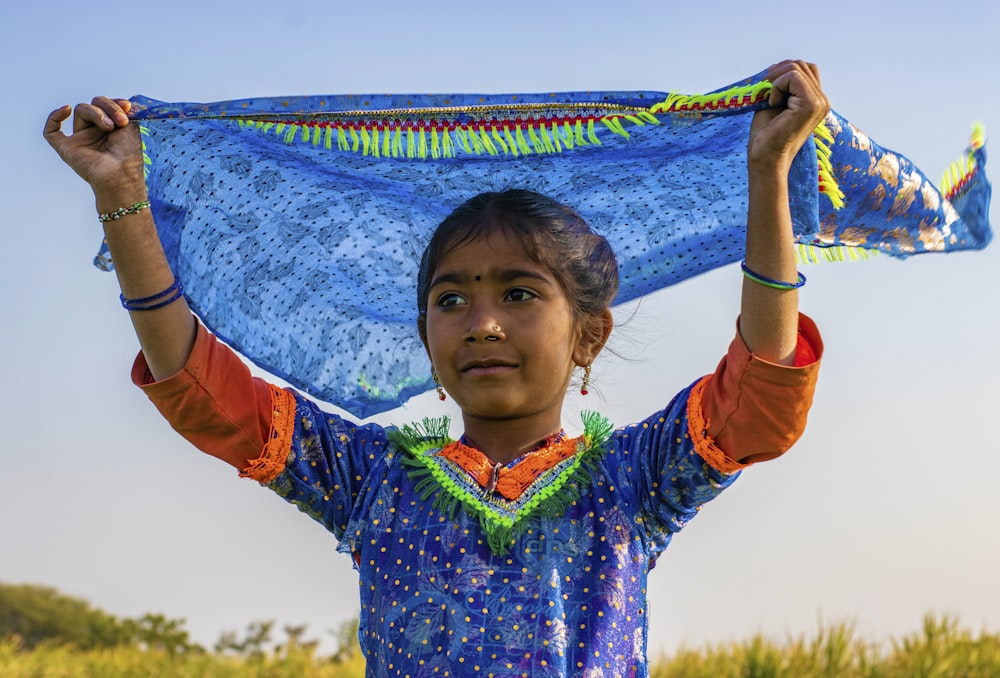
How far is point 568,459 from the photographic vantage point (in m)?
3.03

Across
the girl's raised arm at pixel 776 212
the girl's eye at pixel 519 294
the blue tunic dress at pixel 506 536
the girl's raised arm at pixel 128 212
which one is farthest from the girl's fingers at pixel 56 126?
the girl's raised arm at pixel 776 212

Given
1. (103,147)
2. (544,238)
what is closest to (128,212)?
(103,147)

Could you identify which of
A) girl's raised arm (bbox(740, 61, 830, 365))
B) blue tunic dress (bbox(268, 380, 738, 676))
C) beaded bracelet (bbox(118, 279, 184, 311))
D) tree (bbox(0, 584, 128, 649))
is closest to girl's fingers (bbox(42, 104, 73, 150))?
beaded bracelet (bbox(118, 279, 184, 311))

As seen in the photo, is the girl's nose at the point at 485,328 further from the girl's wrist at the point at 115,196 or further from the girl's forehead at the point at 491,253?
the girl's wrist at the point at 115,196

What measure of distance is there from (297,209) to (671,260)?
1045mm

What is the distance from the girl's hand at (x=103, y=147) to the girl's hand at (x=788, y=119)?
4.56 feet

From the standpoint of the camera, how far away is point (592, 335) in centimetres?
325

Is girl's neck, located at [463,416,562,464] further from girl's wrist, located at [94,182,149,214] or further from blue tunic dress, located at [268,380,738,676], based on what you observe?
girl's wrist, located at [94,182,149,214]

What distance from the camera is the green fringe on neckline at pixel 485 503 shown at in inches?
113

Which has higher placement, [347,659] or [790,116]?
[347,659]

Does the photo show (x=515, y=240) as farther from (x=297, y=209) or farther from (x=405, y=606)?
(x=405, y=606)

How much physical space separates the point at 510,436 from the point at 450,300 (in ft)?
1.26

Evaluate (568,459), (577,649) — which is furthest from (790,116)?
(577,649)

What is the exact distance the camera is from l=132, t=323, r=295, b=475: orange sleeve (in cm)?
283
